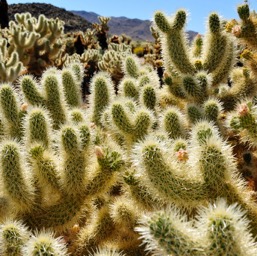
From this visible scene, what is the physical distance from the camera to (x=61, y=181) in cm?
292

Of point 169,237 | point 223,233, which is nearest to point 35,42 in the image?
point 169,237

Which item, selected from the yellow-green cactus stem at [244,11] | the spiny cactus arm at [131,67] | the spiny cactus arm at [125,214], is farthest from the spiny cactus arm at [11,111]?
the yellow-green cactus stem at [244,11]

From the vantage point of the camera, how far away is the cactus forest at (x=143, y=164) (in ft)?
6.47

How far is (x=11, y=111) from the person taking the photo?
371 centimetres

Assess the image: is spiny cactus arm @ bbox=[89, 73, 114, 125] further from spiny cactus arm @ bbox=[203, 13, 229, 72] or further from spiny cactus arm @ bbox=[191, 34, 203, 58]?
spiny cactus arm @ bbox=[191, 34, 203, 58]

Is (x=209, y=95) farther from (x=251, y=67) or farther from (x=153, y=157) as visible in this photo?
(x=153, y=157)

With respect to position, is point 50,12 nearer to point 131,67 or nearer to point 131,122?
point 131,67

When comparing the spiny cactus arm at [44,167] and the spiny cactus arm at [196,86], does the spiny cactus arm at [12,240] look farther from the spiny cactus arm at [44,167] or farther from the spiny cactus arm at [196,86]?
the spiny cactus arm at [196,86]

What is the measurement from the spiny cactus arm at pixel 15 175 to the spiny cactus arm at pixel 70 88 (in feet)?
5.62

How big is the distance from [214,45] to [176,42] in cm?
40

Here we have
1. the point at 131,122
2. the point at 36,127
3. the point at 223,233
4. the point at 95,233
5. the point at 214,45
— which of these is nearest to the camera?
the point at 223,233

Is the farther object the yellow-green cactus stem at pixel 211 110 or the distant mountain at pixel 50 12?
the distant mountain at pixel 50 12

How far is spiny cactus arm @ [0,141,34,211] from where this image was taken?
8.95 ft

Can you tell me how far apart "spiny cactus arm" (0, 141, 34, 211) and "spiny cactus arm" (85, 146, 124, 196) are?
1.35 ft
